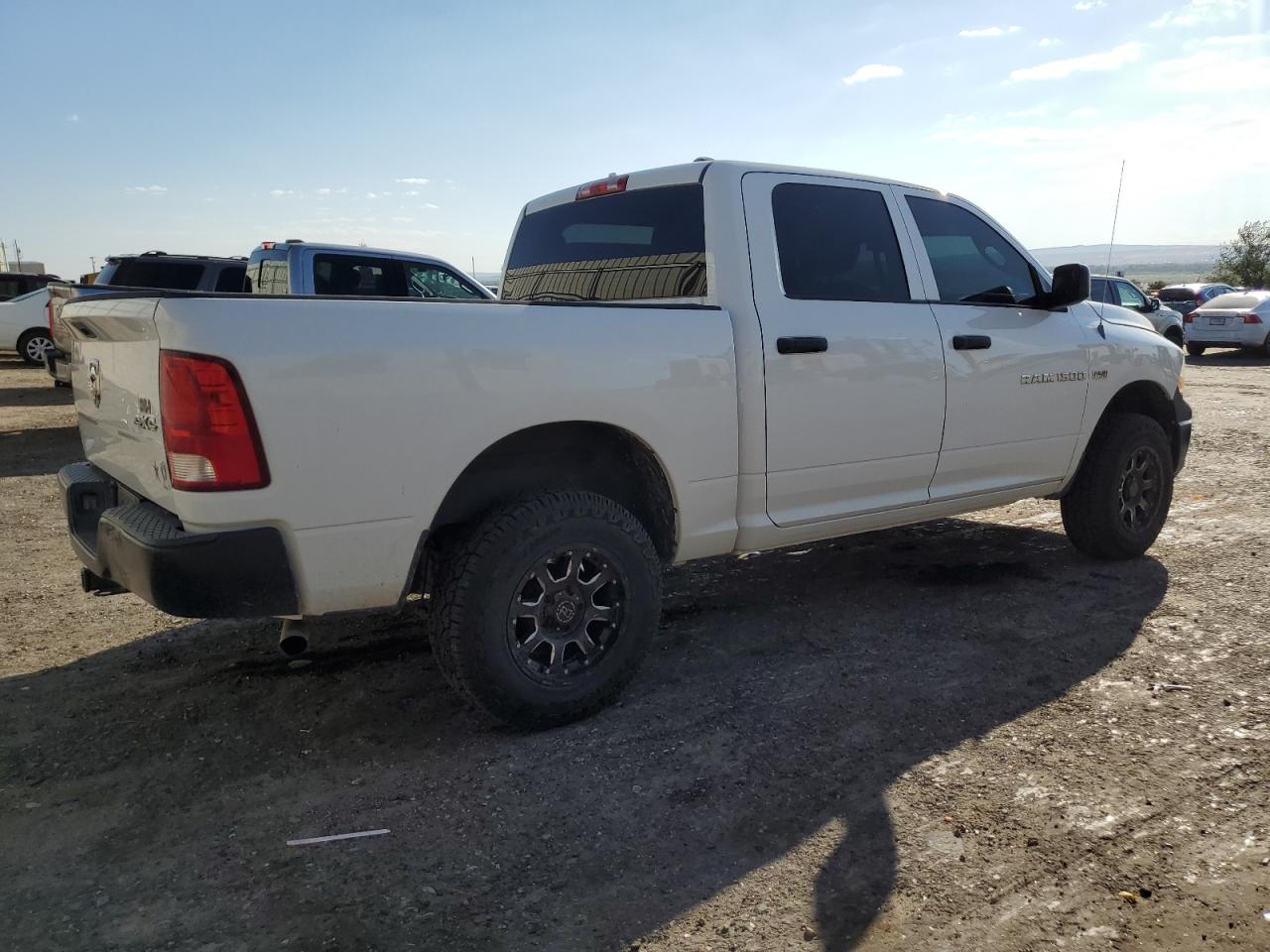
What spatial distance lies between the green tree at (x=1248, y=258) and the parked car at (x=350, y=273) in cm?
4085

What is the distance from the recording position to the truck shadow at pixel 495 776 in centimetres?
243

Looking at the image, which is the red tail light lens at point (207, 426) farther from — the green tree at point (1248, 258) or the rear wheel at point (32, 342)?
the green tree at point (1248, 258)

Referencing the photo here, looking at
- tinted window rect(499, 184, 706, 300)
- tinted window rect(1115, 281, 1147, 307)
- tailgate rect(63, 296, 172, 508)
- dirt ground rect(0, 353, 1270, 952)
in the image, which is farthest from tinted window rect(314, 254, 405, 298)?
tinted window rect(1115, 281, 1147, 307)

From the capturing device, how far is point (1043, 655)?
13.2 feet

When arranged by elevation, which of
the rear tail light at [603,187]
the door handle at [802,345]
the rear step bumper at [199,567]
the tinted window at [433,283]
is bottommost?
the rear step bumper at [199,567]

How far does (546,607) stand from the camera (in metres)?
3.31

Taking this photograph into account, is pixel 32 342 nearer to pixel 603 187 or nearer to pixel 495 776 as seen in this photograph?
pixel 603 187

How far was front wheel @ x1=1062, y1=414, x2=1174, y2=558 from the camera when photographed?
16.9 feet

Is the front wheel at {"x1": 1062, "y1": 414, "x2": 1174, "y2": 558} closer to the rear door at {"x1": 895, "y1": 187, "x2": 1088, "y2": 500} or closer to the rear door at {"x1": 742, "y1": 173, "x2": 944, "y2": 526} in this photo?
the rear door at {"x1": 895, "y1": 187, "x2": 1088, "y2": 500}

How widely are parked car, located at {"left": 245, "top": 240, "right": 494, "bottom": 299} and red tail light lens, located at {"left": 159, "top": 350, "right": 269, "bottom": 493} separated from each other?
6.28m

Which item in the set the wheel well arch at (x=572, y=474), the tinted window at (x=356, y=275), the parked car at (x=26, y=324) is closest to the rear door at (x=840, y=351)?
the wheel well arch at (x=572, y=474)

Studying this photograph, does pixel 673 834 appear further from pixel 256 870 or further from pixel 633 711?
pixel 256 870

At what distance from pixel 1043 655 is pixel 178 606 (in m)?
3.34

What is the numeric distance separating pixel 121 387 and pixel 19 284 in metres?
18.7
